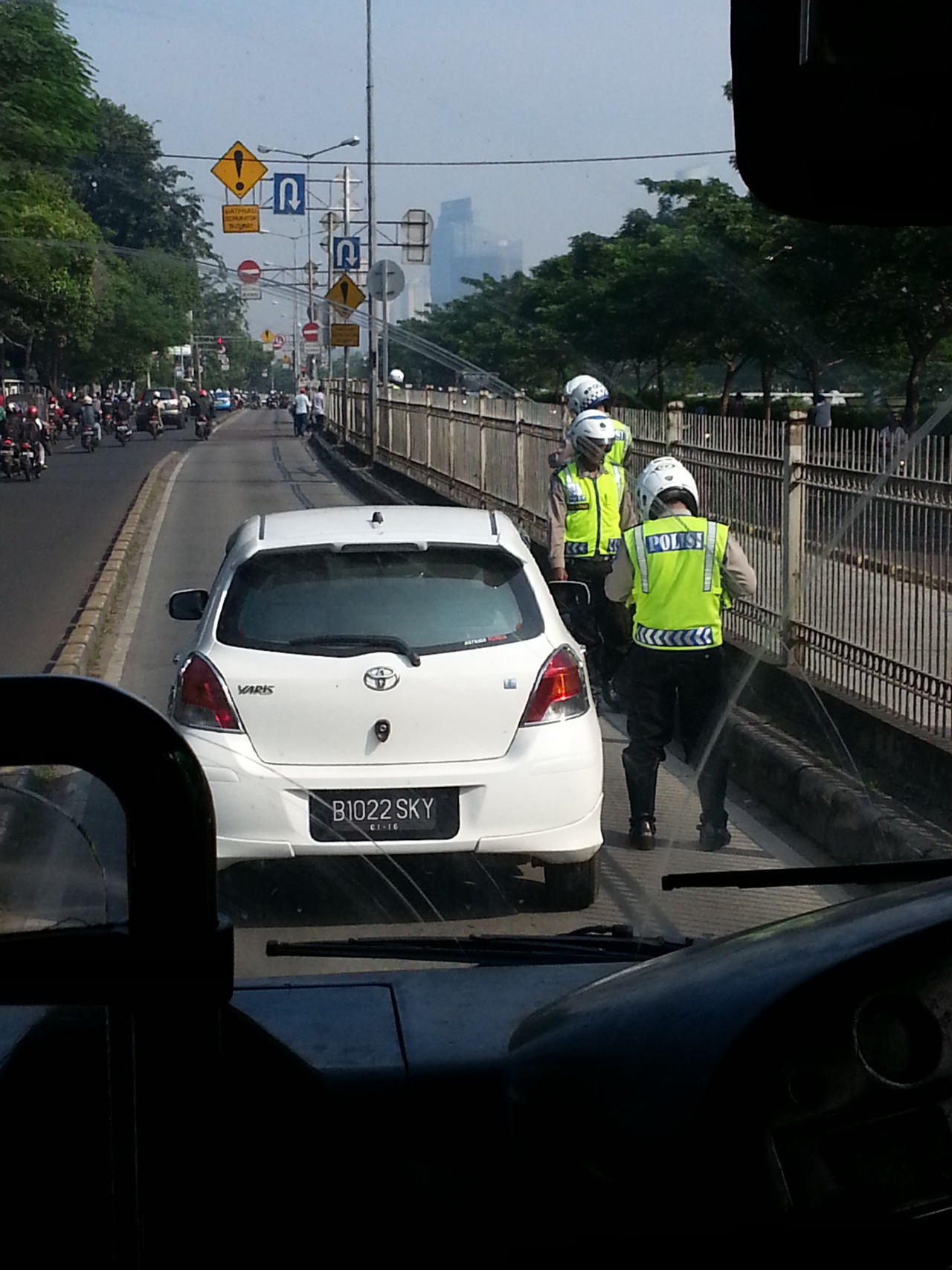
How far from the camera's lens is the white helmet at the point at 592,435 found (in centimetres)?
857

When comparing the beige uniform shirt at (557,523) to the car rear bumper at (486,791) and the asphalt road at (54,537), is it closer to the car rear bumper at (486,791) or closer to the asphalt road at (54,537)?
the asphalt road at (54,537)

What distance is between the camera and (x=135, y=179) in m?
3.06

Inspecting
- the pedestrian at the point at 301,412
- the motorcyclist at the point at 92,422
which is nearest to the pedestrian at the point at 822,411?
the pedestrian at the point at 301,412

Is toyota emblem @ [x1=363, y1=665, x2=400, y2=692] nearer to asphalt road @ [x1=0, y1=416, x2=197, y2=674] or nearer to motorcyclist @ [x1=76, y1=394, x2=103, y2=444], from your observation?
asphalt road @ [x1=0, y1=416, x2=197, y2=674]

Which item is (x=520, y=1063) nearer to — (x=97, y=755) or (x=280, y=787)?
(x=97, y=755)

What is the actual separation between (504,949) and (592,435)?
658cm

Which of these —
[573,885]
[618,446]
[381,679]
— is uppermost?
[618,446]

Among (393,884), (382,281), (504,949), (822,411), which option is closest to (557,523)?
(382,281)

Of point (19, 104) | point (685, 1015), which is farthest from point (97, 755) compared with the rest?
point (19, 104)

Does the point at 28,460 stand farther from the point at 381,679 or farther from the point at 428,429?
the point at 381,679

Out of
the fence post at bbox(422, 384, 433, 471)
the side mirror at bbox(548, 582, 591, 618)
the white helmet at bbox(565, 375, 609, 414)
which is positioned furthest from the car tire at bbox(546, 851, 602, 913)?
the fence post at bbox(422, 384, 433, 471)

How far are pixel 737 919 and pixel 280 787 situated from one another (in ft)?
6.55

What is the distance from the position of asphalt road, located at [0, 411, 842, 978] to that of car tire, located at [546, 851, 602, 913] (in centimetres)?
3

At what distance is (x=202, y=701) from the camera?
4.65 metres
